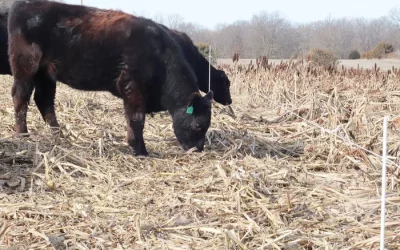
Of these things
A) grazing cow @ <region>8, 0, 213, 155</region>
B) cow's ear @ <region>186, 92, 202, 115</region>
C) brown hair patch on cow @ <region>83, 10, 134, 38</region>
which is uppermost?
brown hair patch on cow @ <region>83, 10, 134, 38</region>

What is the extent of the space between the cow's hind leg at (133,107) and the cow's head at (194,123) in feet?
1.69

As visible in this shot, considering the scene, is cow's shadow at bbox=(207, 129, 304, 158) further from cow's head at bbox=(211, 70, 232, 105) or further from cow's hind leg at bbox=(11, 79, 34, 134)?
cow's head at bbox=(211, 70, 232, 105)

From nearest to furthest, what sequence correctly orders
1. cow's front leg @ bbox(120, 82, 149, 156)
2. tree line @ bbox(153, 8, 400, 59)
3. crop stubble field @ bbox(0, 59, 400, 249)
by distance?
crop stubble field @ bbox(0, 59, 400, 249)
cow's front leg @ bbox(120, 82, 149, 156)
tree line @ bbox(153, 8, 400, 59)

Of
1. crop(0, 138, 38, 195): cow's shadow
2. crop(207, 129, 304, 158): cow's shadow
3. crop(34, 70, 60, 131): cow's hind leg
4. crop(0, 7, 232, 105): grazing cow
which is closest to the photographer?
crop(0, 138, 38, 195): cow's shadow

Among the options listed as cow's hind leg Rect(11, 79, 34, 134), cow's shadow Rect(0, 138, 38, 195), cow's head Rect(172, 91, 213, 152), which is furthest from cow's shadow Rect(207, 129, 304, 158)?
cow's hind leg Rect(11, 79, 34, 134)

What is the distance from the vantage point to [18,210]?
4148 millimetres

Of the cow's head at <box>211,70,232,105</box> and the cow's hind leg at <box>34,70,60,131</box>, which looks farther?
the cow's head at <box>211,70,232,105</box>

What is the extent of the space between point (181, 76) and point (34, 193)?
2.94 meters

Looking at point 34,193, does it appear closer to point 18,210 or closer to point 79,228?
point 18,210

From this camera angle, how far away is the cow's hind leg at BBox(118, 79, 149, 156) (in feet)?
21.9

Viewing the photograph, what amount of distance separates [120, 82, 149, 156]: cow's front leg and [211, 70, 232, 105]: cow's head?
4.09m

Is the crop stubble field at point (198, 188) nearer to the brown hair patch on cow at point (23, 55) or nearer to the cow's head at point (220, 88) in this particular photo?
the brown hair patch on cow at point (23, 55)

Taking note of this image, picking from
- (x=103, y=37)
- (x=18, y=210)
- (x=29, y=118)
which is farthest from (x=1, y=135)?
(x=18, y=210)

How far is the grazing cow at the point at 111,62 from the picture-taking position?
6727 mm
